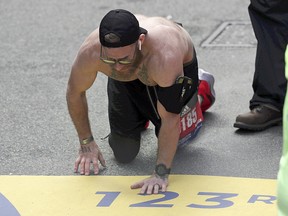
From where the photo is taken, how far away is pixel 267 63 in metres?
4.95

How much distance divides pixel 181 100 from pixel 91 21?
3390mm

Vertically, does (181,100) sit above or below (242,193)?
above

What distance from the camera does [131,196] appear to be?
4156 millimetres

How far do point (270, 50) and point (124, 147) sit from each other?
112 cm

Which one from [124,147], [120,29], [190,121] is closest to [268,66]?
[190,121]

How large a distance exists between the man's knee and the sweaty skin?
0.21m

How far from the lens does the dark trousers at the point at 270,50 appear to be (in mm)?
4887

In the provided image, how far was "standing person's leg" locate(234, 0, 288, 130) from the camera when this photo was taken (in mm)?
4895

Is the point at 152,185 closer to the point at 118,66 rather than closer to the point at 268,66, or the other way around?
the point at 118,66

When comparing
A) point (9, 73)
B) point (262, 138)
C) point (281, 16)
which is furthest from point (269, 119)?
point (9, 73)

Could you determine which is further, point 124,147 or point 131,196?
point 124,147

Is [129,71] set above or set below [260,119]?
above

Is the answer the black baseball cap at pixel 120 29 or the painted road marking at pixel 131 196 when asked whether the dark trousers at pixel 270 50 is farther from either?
the black baseball cap at pixel 120 29

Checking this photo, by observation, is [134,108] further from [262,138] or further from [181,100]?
[262,138]
